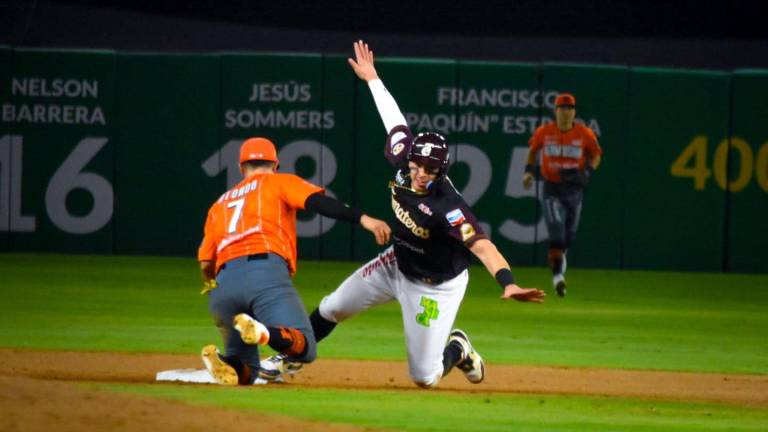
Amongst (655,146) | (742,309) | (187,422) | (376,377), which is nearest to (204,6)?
(655,146)

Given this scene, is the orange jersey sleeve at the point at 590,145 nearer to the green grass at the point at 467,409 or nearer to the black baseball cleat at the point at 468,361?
the black baseball cleat at the point at 468,361

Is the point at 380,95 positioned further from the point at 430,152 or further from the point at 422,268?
the point at 422,268

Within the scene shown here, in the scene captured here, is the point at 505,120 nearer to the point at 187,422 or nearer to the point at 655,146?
the point at 655,146

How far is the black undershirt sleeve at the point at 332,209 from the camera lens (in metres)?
7.79

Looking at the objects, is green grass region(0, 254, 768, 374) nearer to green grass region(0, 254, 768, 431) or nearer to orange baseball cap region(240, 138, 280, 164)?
green grass region(0, 254, 768, 431)

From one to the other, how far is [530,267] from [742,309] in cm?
419

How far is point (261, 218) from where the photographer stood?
8.13m

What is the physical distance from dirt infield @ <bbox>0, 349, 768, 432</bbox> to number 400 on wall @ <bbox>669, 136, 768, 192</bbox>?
8.59m

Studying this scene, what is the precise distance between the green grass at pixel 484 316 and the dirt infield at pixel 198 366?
0.53 m

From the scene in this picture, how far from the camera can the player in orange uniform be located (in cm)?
796

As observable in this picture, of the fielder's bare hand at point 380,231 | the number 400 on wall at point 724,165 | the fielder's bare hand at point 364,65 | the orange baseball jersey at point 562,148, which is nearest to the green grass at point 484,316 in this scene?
the number 400 on wall at point 724,165

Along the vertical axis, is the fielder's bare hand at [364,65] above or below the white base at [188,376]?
above

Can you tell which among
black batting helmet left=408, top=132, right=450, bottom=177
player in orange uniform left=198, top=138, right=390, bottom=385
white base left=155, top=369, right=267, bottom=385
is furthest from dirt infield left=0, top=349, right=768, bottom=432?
black batting helmet left=408, top=132, right=450, bottom=177

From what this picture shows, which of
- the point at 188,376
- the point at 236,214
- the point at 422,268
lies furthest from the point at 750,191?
the point at 236,214
